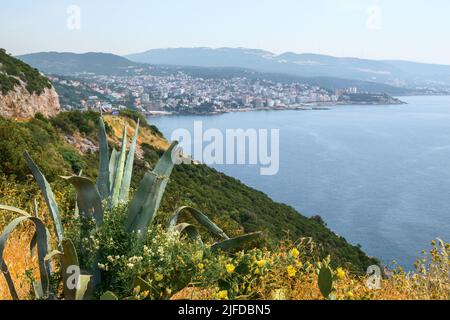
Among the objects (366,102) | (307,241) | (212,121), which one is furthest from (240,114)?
(307,241)

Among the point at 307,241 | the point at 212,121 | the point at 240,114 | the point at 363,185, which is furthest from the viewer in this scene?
the point at 240,114

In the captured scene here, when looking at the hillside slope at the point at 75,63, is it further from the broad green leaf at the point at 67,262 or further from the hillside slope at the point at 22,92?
the broad green leaf at the point at 67,262

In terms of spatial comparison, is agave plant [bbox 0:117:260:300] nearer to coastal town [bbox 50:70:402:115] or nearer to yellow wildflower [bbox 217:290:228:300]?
yellow wildflower [bbox 217:290:228:300]

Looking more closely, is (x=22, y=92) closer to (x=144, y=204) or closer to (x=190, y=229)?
(x=190, y=229)

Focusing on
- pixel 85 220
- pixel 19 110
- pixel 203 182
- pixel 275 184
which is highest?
pixel 85 220

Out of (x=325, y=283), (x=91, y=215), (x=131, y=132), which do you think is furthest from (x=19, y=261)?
(x=131, y=132)

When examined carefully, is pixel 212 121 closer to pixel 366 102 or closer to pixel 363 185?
pixel 363 185
